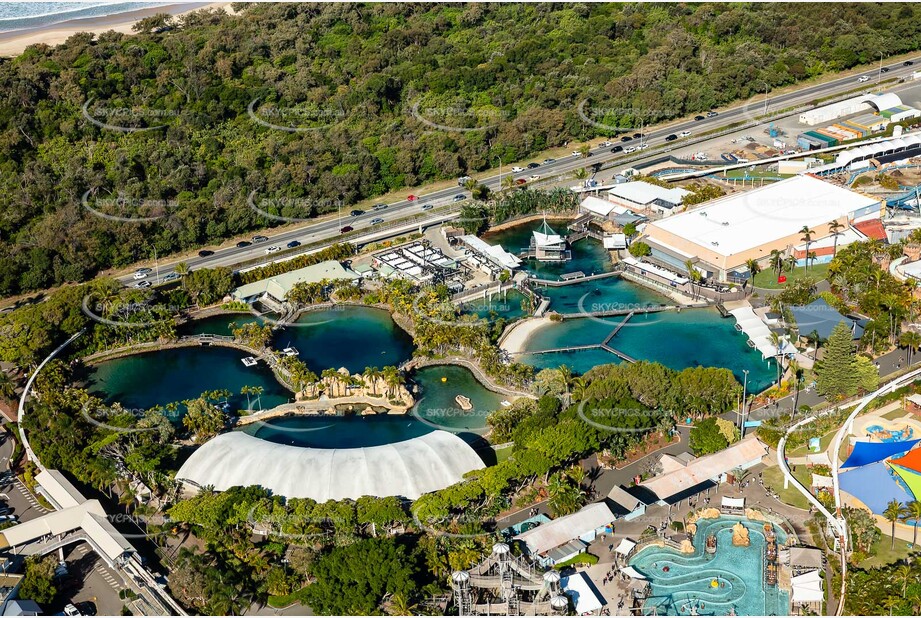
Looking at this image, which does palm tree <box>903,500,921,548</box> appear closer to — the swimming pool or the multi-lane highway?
the swimming pool

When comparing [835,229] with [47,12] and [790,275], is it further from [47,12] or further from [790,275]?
[47,12]

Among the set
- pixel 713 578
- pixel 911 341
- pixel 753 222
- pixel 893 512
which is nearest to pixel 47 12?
pixel 753 222

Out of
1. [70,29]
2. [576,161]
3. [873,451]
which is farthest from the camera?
[70,29]

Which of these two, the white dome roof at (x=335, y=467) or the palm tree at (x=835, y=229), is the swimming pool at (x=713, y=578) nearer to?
the white dome roof at (x=335, y=467)

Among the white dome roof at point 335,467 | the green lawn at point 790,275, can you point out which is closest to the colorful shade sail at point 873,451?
the white dome roof at point 335,467

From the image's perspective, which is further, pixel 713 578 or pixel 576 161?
pixel 576 161
